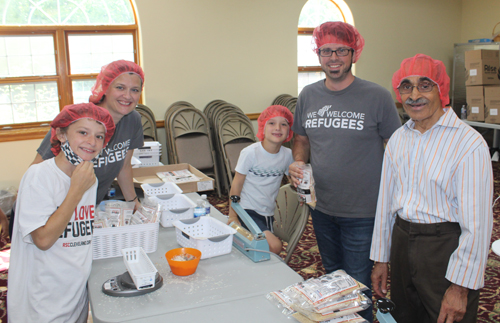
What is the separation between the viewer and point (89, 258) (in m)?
1.83

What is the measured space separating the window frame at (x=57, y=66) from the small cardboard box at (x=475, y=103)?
17.2ft

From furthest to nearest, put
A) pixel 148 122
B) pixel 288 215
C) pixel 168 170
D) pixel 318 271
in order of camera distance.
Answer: pixel 148 122 < pixel 168 170 < pixel 318 271 < pixel 288 215

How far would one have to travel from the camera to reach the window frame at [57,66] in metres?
5.27

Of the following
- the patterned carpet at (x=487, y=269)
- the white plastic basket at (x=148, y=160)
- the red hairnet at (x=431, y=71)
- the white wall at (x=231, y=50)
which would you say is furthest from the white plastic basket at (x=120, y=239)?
the white wall at (x=231, y=50)

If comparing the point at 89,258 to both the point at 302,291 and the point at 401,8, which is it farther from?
the point at 401,8

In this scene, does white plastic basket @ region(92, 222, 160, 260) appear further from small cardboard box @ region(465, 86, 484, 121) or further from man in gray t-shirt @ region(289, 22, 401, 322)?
small cardboard box @ region(465, 86, 484, 121)

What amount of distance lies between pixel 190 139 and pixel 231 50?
160 centimetres

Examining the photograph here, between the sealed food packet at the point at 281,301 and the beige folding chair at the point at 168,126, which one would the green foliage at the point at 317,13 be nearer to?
the beige folding chair at the point at 168,126

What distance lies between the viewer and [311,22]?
721cm

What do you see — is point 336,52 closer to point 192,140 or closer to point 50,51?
point 192,140

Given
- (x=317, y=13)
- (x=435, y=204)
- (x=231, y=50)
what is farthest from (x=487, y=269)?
(x=317, y=13)

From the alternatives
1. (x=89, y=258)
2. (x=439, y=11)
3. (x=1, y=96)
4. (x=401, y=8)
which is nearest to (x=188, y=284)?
(x=89, y=258)

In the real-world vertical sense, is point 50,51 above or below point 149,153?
above

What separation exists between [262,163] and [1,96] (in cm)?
430
